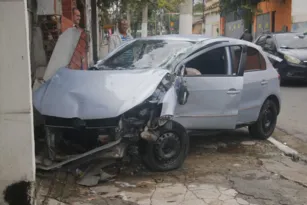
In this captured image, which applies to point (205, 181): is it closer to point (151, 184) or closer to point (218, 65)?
point (151, 184)

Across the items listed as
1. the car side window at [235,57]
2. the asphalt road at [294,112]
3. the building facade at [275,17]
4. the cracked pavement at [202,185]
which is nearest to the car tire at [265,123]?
the asphalt road at [294,112]

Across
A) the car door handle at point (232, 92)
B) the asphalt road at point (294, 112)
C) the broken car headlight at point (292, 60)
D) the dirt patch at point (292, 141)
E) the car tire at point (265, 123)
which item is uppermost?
the broken car headlight at point (292, 60)

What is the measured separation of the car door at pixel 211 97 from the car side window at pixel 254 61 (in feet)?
1.30

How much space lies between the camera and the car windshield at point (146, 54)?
5.95m

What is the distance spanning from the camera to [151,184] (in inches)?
192

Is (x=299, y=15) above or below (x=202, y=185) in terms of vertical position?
above

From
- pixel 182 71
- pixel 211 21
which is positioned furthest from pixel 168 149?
pixel 211 21

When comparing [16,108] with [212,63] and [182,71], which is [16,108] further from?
[212,63]

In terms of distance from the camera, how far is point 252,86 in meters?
Result: 6.66

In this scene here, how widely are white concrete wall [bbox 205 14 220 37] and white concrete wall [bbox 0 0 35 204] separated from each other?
41458mm

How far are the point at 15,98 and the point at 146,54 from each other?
258cm

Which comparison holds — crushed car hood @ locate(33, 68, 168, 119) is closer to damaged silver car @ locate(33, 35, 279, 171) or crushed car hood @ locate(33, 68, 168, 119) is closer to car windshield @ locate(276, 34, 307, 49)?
damaged silver car @ locate(33, 35, 279, 171)

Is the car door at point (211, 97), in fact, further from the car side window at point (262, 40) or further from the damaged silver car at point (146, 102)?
the car side window at point (262, 40)

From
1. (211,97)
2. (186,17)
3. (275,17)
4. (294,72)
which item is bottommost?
(294,72)
